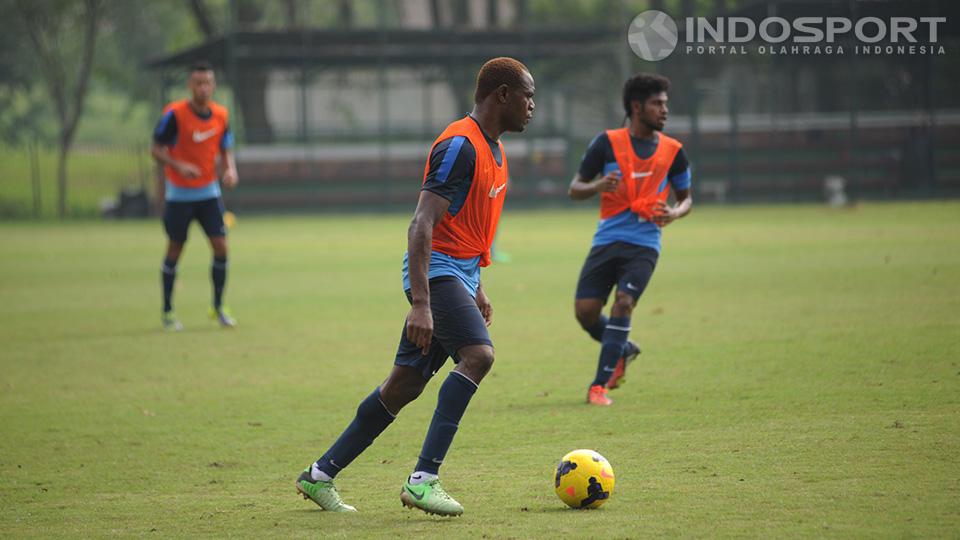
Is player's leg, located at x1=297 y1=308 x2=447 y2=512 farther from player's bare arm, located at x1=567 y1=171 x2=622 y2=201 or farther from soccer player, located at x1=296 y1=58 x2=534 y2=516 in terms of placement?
player's bare arm, located at x1=567 y1=171 x2=622 y2=201

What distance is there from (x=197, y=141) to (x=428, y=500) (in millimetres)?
8623

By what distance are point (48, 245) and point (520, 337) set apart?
17548mm

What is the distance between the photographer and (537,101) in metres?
36.9

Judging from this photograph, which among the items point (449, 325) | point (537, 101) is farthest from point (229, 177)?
point (537, 101)

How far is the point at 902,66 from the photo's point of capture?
33.5 metres

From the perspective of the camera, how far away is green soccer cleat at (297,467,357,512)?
5.83 metres

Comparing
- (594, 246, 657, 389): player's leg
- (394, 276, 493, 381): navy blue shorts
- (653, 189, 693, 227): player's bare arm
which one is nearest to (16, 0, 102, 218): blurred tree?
(653, 189, 693, 227): player's bare arm

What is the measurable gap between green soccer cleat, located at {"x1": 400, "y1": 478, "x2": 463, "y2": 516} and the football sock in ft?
0.04

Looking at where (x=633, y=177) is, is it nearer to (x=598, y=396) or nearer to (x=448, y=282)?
(x=598, y=396)

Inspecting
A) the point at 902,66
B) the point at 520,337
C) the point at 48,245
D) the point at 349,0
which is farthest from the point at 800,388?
the point at 349,0

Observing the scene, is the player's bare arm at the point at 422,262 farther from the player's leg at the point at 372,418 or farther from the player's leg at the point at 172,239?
the player's leg at the point at 172,239

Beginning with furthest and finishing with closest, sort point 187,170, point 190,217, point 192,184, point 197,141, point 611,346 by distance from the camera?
point 197,141 → point 190,217 → point 192,184 → point 187,170 → point 611,346

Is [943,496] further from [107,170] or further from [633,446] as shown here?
[107,170]

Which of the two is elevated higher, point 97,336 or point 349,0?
point 349,0
